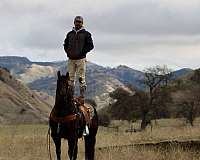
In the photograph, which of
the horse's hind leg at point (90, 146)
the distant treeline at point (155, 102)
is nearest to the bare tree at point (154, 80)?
the distant treeline at point (155, 102)

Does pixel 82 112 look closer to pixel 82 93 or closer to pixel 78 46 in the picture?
pixel 82 93

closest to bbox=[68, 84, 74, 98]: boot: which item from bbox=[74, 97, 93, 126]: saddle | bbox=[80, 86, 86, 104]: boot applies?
bbox=[74, 97, 93, 126]: saddle

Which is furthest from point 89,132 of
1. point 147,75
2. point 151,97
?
point 147,75

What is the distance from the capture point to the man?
14625mm

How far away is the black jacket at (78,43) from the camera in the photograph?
48.0ft

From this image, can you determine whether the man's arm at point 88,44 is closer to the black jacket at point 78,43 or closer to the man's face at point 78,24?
the black jacket at point 78,43

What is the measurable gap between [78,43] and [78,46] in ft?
0.34

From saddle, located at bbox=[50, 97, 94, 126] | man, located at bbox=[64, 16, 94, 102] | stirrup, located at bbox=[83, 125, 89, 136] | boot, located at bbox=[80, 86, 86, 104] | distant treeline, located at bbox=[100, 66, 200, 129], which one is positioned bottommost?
distant treeline, located at bbox=[100, 66, 200, 129]

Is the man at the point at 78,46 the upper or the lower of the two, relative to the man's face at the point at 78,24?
lower

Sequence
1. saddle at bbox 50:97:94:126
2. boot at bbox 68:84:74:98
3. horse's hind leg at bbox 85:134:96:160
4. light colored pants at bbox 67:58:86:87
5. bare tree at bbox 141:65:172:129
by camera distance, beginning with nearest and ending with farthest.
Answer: boot at bbox 68:84:74:98
saddle at bbox 50:97:94:126
light colored pants at bbox 67:58:86:87
horse's hind leg at bbox 85:134:96:160
bare tree at bbox 141:65:172:129

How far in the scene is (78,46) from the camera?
14703mm

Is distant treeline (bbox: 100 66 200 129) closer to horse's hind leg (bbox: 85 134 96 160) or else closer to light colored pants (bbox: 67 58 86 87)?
horse's hind leg (bbox: 85 134 96 160)

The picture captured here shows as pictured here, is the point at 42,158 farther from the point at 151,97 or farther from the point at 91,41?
the point at 151,97

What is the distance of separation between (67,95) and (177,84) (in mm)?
85972
